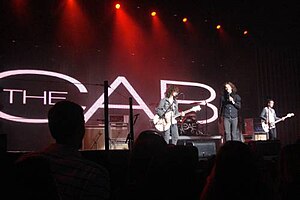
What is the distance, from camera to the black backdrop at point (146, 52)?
9250 mm

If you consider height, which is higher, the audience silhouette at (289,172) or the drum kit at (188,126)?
the drum kit at (188,126)

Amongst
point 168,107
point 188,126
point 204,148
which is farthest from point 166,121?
point 188,126

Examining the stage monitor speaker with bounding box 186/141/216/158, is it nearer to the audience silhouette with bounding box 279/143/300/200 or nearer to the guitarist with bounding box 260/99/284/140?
the guitarist with bounding box 260/99/284/140

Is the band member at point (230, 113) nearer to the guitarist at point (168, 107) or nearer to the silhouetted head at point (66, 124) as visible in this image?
the guitarist at point (168, 107)

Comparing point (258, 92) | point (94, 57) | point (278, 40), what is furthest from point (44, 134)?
point (278, 40)

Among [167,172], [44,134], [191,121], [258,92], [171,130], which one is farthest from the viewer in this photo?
[258,92]

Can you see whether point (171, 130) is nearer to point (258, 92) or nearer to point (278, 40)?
point (258, 92)

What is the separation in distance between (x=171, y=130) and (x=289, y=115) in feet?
16.7

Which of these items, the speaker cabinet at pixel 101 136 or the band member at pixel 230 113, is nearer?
the band member at pixel 230 113

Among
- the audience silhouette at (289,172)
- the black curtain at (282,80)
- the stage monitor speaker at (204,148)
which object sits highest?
the black curtain at (282,80)

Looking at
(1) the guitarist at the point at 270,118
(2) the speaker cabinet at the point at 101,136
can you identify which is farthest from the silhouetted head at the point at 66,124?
(1) the guitarist at the point at 270,118

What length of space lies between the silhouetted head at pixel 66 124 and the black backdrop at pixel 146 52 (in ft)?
22.7

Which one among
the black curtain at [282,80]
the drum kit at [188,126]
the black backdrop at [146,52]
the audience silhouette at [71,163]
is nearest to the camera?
the audience silhouette at [71,163]

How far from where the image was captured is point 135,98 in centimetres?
1082
